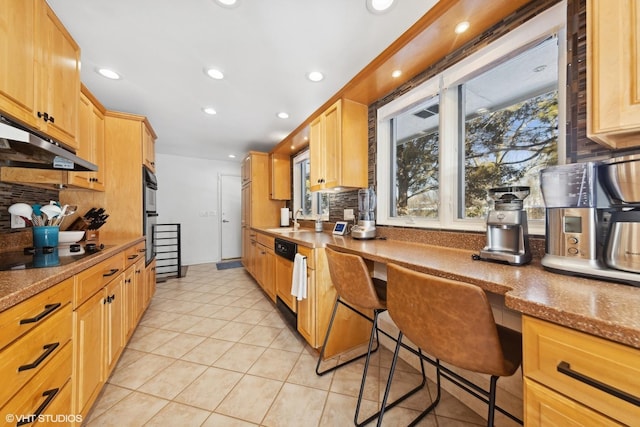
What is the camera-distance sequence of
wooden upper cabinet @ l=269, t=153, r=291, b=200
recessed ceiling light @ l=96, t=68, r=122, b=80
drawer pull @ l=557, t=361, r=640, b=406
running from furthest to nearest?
1. wooden upper cabinet @ l=269, t=153, r=291, b=200
2. recessed ceiling light @ l=96, t=68, r=122, b=80
3. drawer pull @ l=557, t=361, r=640, b=406

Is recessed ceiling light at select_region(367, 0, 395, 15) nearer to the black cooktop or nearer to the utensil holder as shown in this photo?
the black cooktop

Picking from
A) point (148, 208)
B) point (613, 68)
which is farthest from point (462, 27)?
point (148, 208)

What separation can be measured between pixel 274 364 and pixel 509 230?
1.71m

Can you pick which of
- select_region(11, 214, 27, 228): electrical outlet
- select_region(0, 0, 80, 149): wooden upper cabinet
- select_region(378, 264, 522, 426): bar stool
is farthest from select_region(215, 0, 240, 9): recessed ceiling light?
select_region(11, 214, 27, 228): electrical outlet

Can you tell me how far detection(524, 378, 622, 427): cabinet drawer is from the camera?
0.52m

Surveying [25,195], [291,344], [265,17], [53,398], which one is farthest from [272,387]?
[265,17]

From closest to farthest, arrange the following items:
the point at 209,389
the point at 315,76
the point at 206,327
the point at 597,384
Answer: the point at 597,384, the point at 209,389, the point at 315,76, the point at 206,327

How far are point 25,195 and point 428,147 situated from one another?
9.93 feet

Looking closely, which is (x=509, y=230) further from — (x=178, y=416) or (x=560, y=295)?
(x=178, y=416)

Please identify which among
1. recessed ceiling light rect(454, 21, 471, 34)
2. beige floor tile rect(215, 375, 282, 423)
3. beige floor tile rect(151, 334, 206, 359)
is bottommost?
beige floor tile rect(151, 334, 206, 359)

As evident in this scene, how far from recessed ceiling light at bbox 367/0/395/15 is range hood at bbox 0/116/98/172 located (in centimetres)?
175

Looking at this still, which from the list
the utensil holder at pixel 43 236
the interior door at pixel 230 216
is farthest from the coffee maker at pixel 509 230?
the interior door at pixel 230 216

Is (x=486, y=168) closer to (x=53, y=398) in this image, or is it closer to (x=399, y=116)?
(x=399, y=116)

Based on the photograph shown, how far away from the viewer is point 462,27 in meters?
1.33
